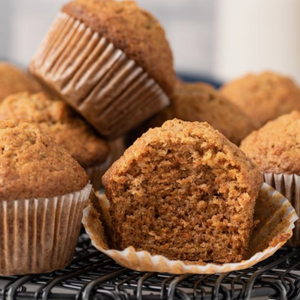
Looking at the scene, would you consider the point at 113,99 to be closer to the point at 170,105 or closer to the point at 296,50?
the point at 170,105

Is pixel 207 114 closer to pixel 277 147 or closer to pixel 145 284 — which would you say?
pixel 277 147

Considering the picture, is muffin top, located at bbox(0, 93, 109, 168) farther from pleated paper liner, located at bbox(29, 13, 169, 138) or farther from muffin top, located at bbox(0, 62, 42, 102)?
muffin top, located at bbox(0, 62, 42, 102)

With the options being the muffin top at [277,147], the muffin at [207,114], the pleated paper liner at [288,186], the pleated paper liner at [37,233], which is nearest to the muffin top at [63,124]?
the muffin at [207,114]

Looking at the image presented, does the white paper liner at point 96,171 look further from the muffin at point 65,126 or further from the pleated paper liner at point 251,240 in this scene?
the pleated paper liner at point 251,240

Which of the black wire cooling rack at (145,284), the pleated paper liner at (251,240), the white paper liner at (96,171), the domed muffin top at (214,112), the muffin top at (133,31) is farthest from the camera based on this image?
the domed muffin top at (214,112)

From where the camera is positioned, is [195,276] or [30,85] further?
[30,85]

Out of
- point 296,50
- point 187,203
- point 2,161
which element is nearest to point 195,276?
point 187,203
